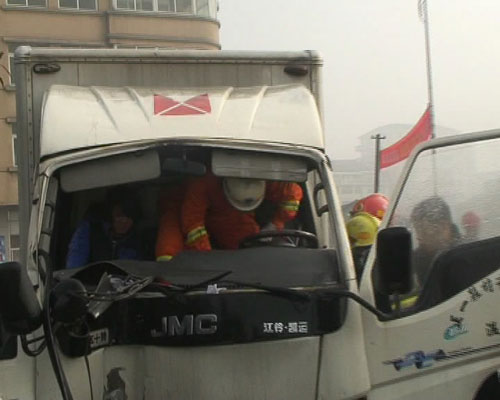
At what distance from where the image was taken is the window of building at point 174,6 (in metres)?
36.7

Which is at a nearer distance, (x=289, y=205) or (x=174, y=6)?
(x=289, y=205)

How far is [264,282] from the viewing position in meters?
3.76

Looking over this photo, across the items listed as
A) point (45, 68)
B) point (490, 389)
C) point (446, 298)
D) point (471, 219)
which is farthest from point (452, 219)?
point (45, 68)

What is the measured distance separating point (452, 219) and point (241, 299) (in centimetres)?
112

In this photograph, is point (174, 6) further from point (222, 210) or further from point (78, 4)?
point (222, 210)

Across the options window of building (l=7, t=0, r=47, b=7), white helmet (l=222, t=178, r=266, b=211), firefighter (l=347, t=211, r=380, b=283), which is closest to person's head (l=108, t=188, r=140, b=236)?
white helmet (l=222, t=178, r=266, b=211)

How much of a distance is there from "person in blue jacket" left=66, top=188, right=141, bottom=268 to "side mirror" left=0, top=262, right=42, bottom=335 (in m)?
1.15

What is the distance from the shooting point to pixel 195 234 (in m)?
4.30

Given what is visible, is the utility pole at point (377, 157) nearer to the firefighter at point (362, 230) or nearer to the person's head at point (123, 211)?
the firefighter at point (362, 230)

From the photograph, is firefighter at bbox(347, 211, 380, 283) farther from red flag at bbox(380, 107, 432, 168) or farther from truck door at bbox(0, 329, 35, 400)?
truck door at bbox(0, 329, 35, 400)

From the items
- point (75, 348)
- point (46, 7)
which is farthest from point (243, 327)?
point (46, 7)

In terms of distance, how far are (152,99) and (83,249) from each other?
102cm

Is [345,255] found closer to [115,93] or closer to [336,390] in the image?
[336,390]

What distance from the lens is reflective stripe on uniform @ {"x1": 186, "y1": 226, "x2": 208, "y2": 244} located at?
169 inches
